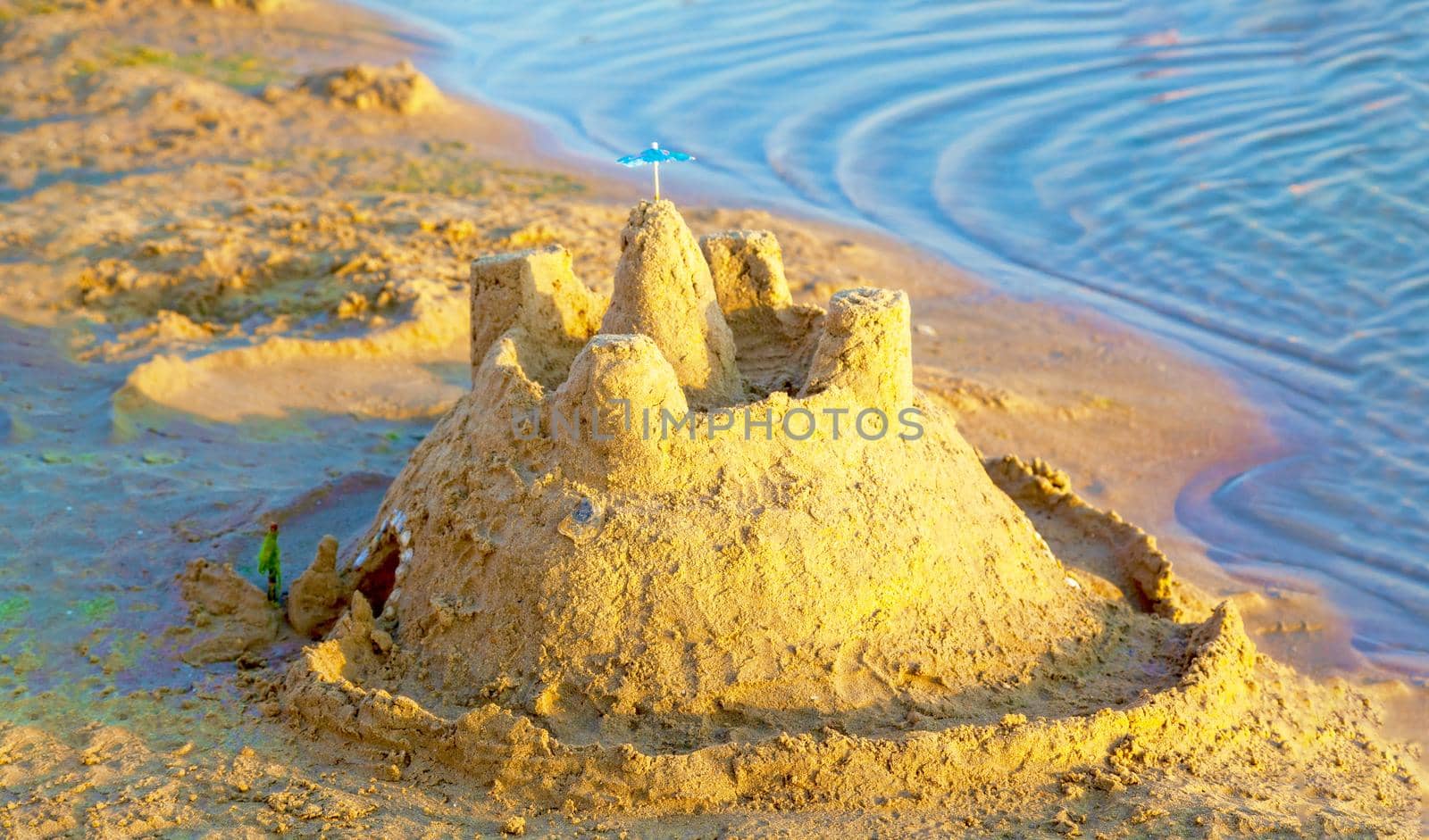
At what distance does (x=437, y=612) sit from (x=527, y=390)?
2.36ft

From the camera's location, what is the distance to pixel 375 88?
Result: 11273 mm

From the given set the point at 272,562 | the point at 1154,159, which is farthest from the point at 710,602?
the point at 1154,159

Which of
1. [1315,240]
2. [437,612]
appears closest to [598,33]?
[1315,240]

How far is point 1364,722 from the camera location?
4672 mm

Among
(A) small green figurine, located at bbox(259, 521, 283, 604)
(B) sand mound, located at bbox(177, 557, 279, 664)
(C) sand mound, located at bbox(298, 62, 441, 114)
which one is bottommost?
(B) sand mound, located at bbox(177, 557, 279, 664)

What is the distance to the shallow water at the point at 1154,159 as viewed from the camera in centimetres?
658

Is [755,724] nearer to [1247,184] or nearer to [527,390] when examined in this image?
[527,390]

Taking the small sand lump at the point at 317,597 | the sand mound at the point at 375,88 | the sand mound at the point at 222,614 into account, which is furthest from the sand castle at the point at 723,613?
the sand mound at the point at 375,88

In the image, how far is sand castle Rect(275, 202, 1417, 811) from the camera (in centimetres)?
351

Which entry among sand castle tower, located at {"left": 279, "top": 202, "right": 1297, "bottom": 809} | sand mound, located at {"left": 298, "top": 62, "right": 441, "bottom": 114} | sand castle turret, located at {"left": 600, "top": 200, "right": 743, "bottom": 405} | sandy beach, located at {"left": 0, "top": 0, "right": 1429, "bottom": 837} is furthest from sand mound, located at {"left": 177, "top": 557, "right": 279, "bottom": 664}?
sand mound, located at {"left": 298, "top": 62, "right": 441, "bottom": 114}

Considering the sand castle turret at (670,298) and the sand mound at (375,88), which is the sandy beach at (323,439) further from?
the sand castle turret at (670,298)

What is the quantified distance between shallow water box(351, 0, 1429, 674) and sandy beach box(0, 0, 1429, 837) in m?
0.49

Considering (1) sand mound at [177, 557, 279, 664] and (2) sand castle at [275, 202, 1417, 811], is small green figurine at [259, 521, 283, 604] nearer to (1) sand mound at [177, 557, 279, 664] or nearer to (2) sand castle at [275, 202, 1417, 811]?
(1) sand mound at [177, 557, 279, 664]

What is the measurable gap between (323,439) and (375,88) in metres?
6.21
